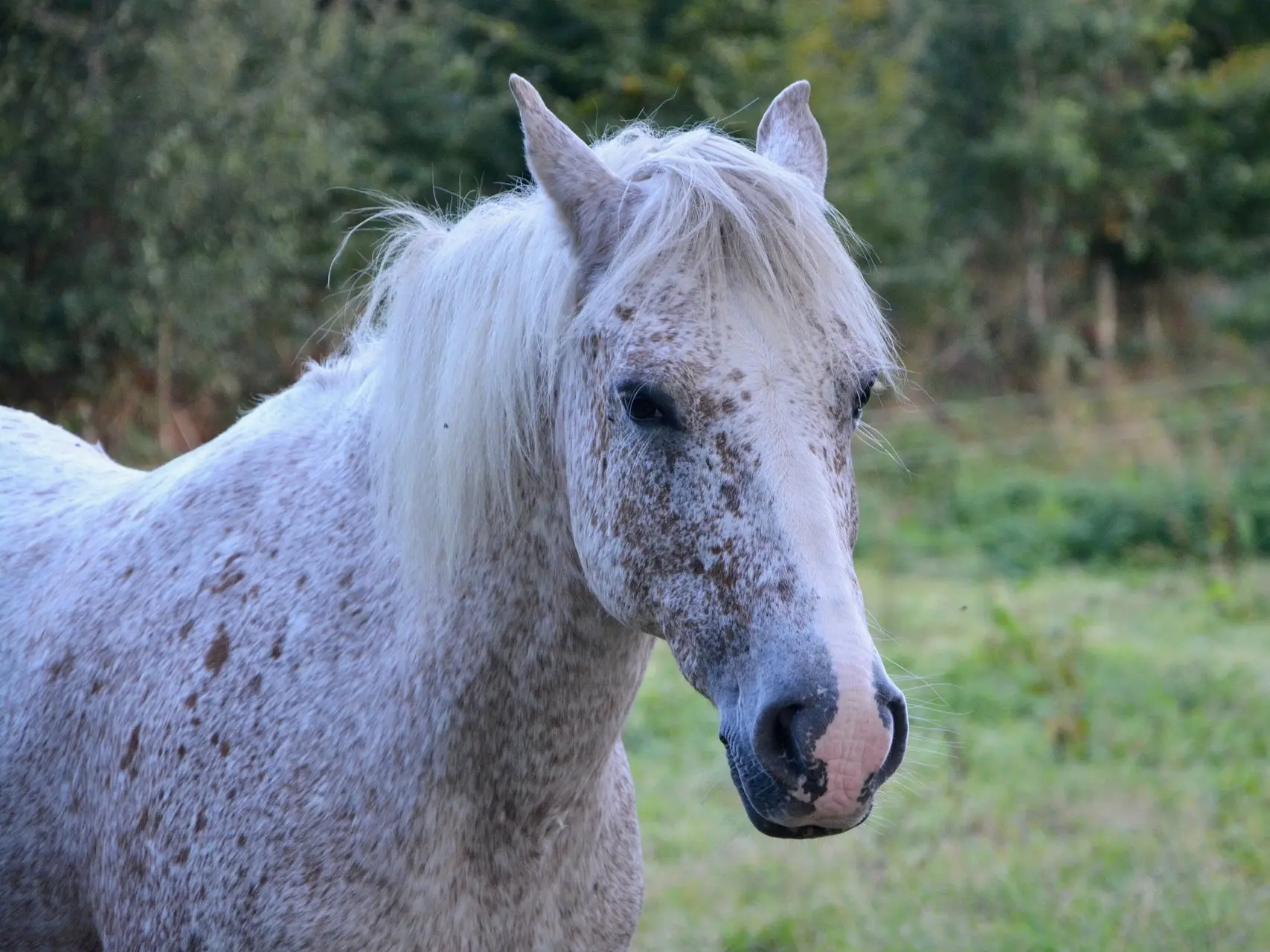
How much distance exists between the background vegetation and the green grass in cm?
2

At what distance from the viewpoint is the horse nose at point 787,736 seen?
4.87 ft

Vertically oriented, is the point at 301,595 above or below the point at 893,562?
above

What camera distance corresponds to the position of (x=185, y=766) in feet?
6.45

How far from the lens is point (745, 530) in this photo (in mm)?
1605

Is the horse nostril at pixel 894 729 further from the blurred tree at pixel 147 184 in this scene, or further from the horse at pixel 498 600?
the blurred tree at pixel 147 184

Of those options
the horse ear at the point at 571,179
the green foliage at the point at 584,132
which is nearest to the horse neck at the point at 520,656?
the horse ear at the point at 571,179

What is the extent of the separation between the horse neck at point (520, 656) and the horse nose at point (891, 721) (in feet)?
1.66

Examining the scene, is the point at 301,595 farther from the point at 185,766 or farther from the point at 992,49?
the point at 992,49

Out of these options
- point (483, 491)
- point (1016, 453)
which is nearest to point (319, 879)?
point (483, 491)

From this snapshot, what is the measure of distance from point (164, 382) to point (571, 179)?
8.10m

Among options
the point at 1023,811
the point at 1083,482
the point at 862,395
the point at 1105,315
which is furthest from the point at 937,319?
the point at 862,395

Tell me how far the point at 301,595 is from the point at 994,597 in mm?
6198

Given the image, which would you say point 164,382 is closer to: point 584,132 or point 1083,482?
point 584,132

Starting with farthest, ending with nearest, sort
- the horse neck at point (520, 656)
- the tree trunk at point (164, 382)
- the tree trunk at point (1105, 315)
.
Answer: the tree trunk at point (1105, 315) < the tree trunk at point (164, 382) < the horse neck at point (520, 656)
